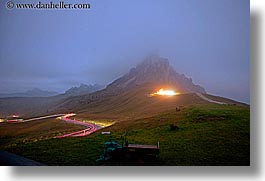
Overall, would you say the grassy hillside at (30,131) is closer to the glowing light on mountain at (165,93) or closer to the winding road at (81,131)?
A: the winding road at (81,131)

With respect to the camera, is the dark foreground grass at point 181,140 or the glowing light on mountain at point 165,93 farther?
the glowing light on mountain at point 165,93

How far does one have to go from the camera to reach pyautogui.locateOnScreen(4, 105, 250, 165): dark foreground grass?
274 centimetres

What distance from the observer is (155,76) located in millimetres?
2887

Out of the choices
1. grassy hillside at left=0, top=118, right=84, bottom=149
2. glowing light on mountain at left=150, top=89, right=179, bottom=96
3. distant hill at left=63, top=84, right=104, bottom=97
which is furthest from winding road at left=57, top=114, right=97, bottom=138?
glowing light on mountain at left=150, top=89, right=179, bottom=96

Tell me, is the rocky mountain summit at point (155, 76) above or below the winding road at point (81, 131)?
above

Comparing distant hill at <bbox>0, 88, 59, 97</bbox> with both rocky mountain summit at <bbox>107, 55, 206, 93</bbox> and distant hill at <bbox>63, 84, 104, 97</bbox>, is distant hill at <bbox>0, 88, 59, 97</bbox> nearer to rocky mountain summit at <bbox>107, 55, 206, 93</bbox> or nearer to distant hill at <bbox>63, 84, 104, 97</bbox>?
distant hill at <bbox>63, 84, 104, 97</bbox>

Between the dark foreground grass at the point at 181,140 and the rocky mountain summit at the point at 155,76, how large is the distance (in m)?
0.16

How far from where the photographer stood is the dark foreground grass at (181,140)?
2.74m

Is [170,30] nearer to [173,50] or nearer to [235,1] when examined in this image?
[173,50]

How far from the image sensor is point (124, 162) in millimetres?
2738

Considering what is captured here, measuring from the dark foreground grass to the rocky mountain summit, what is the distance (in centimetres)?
16

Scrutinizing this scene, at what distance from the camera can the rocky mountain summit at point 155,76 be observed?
2836 mm

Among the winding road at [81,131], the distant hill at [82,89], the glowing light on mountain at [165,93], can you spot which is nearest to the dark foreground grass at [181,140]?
the winding road at [81,131]

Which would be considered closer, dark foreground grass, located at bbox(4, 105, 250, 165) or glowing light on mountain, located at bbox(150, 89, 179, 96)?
dark foreground grass, located at bbox(4, 105, 250, 165)
